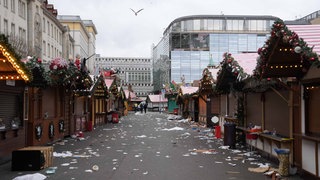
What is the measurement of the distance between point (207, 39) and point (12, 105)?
103 metres

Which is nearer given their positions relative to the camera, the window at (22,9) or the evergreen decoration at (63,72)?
the evergreen decoration at (63,72)

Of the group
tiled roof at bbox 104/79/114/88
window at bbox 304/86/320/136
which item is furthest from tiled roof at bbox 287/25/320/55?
tiled roof at bbox 104/79/114/88

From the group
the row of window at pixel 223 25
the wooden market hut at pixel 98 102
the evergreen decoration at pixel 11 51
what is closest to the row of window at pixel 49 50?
the wooden market hut at pixel 98 102

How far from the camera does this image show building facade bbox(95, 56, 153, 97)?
169 m

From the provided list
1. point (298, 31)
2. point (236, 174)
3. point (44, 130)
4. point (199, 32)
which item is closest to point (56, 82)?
point (44, 130)

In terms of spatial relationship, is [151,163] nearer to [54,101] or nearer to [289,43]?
[289,43]

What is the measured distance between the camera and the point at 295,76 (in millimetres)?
11289

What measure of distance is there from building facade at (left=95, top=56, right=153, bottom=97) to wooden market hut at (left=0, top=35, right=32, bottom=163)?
493 ft

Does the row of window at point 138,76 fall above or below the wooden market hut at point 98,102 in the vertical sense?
above

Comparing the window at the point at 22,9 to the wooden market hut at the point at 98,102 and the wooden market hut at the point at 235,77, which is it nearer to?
the wooden market hut at the point at 98,102

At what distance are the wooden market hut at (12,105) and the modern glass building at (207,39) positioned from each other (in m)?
100

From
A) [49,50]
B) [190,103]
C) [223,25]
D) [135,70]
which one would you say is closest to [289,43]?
[190,103]

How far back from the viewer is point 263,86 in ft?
49.8

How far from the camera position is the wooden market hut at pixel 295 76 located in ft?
30.8
